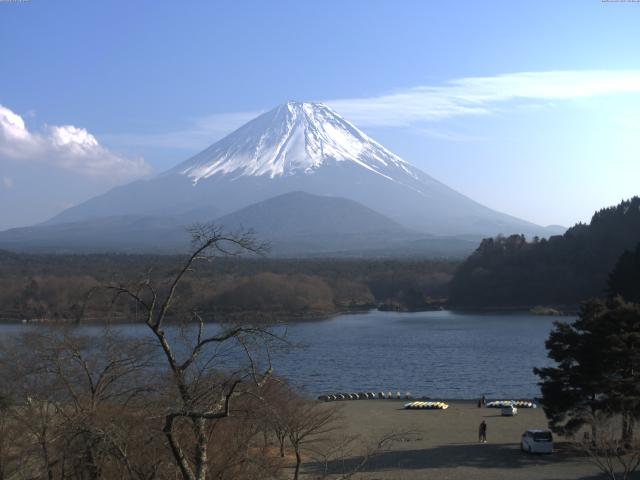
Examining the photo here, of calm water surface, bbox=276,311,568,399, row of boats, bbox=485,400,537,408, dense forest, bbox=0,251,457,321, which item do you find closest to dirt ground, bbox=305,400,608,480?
row of boats, bbox=485,400,537,408

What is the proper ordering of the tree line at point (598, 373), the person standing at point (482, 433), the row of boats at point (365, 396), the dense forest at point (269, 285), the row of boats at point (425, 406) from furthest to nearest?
the dense forest at point (269, 285) → the row of boats at point (365, 396) → the row of boats at point (425, 406) → the person standing at point (482, 433) → the tree line at point (598, 373)

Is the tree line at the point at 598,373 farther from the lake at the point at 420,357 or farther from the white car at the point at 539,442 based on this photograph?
the lake at the point at 420,357

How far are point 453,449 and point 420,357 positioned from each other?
45.9 ft

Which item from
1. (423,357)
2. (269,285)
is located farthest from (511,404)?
(269,285)

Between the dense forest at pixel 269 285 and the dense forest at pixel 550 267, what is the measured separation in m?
3.39

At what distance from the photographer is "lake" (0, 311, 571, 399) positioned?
20.4 meters

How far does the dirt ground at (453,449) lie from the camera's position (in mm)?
10328

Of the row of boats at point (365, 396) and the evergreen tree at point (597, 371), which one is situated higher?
the evergreen tree at point (597, 371)

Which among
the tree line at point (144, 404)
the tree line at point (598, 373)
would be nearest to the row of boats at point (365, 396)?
the tree line at point (598, 373)

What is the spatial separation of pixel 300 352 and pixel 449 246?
83298mm

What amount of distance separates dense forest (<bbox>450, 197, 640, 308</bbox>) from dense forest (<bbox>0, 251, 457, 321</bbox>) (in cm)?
339

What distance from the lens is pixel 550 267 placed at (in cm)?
4641

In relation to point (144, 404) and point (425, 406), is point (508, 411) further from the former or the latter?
point (144, 404)

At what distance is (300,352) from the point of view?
88.4ft
